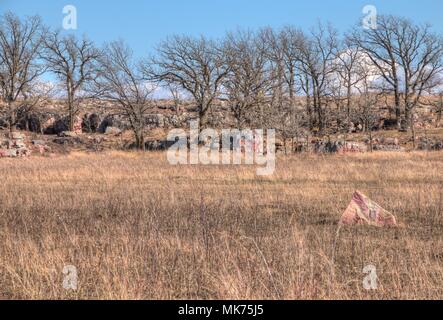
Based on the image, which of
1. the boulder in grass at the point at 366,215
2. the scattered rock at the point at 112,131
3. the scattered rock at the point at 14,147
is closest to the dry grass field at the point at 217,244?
the boulder in grass at the point at 366,215

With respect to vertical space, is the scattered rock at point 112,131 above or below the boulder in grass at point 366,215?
above

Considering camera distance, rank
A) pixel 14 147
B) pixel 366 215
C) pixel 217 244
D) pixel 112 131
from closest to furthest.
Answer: pixel 217 244
pixel 366 215
pixel 14 147
pixel 112 131

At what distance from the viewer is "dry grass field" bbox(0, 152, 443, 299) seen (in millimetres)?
4410

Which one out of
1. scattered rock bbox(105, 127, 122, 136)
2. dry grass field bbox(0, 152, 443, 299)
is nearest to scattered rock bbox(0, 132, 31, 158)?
scattered rock bbox(105, 127, 122, 136)

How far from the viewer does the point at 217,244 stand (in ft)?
19.6

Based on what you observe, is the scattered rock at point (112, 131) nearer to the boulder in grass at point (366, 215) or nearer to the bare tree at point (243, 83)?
the bare tree at point (243, 83)

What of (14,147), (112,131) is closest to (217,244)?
(14,147)

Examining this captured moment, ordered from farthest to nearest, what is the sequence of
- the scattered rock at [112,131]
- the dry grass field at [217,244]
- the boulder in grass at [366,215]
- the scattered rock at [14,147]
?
the scattered rock at [112,131]
the scattered rock at [14,147]
the boulder in grass at [366,215]
the dry grass field at [217,244]

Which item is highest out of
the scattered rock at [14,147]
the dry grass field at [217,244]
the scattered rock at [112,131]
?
the scattered rock at [112,131]

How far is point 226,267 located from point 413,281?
75.5 inches

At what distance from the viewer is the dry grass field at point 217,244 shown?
4410 millimetres

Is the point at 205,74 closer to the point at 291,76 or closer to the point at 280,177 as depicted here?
the point at 291,76

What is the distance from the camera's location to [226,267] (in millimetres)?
4953

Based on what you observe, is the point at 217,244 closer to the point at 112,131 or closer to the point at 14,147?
the point at 14,147
